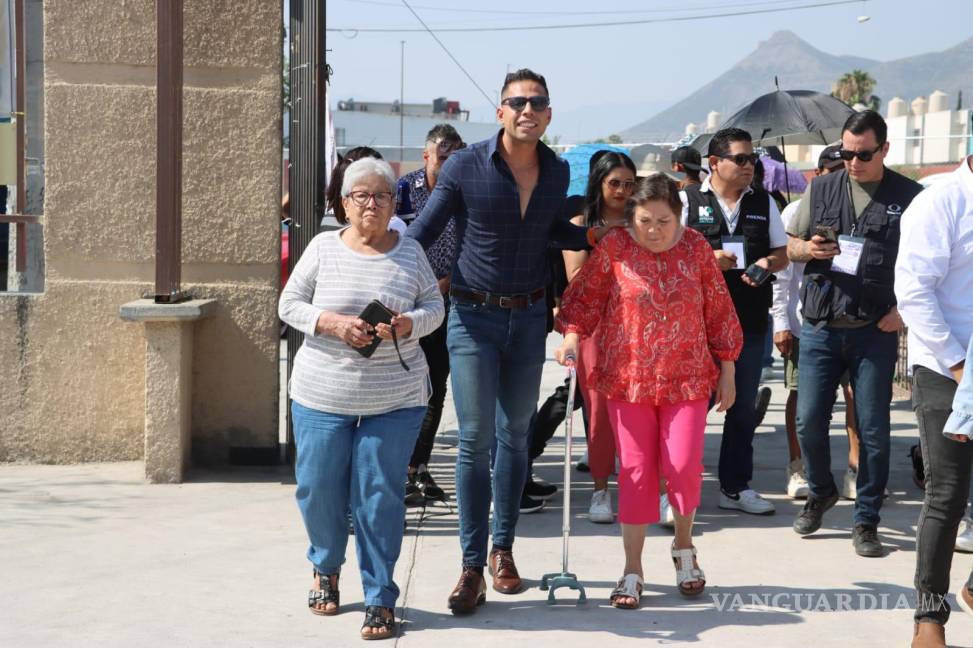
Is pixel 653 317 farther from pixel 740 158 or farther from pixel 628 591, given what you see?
pixel 740 158

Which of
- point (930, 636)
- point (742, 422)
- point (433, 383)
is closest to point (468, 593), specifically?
point (930, 636)

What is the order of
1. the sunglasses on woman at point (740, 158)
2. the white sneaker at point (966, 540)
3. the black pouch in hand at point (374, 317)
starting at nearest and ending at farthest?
the black pouch in hand at point (374, 317) → the white sneaker at point (966, 540) → the sunglasses on woman at point (740, 158)

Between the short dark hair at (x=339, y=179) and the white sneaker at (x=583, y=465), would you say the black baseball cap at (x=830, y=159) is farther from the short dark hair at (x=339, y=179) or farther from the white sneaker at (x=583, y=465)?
the short dark hair at (x=339, y=179)

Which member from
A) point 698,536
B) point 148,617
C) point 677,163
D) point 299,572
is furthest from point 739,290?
point 148,617

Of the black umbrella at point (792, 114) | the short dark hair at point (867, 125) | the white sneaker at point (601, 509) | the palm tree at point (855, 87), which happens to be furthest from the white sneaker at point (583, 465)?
the palm tree at point (855, 87)

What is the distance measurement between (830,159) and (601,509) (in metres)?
2.55

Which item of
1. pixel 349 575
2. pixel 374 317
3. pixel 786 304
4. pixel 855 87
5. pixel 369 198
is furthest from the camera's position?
pixel 855 87

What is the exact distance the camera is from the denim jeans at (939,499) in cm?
447

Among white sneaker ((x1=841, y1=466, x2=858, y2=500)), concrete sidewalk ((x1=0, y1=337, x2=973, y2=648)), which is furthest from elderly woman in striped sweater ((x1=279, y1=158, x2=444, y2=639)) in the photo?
white sneaker ((x1=841, y1=466, x2=858, y2=500))

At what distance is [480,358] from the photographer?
504cm

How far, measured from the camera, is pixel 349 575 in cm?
550

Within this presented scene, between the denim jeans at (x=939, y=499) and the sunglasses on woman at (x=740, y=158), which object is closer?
the denim jeans at (x=939, y=499)

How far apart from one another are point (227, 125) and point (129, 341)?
141 cm

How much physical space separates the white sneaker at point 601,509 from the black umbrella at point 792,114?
220 inches
